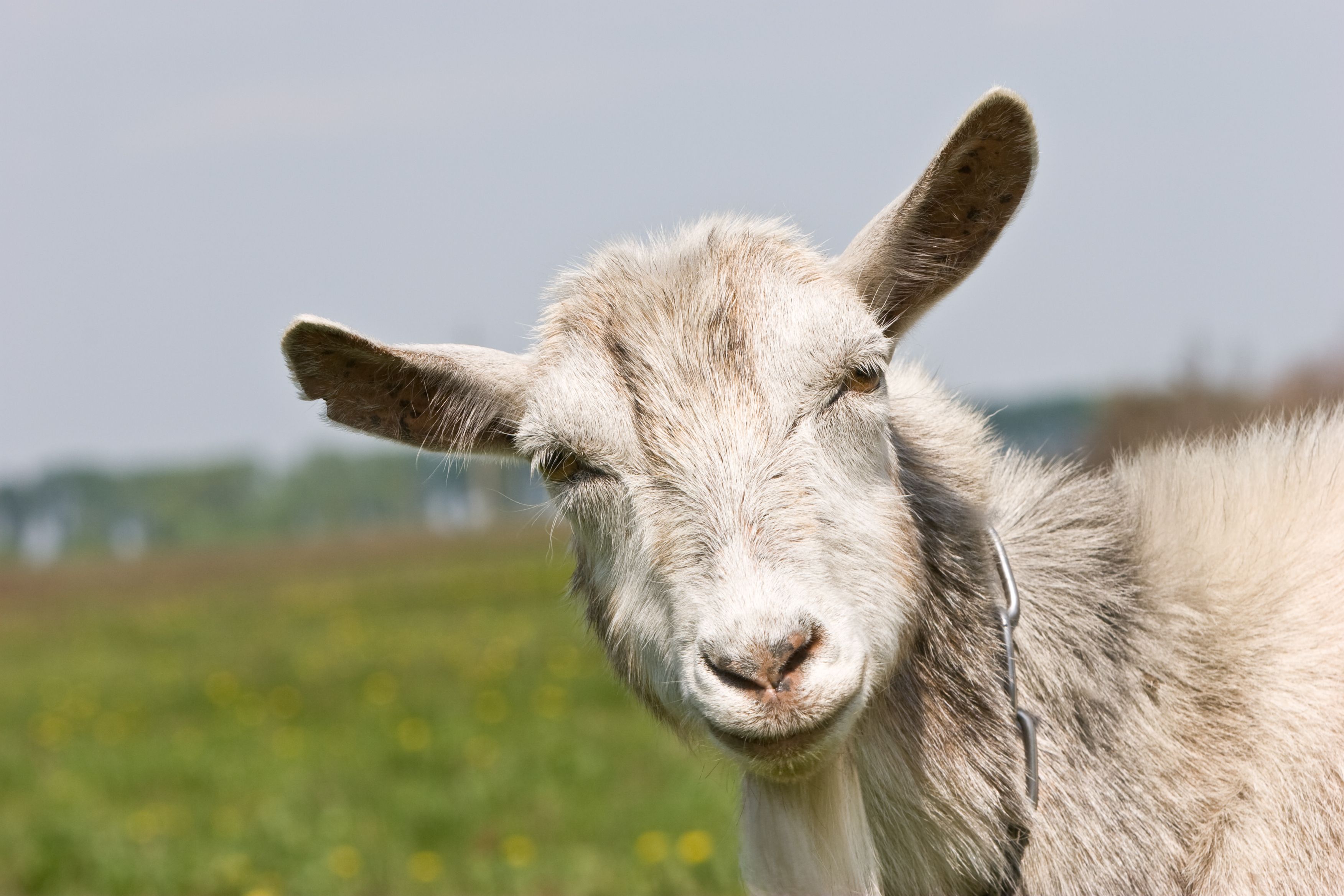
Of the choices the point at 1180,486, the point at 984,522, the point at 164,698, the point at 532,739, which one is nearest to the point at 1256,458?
the point at 1180,486

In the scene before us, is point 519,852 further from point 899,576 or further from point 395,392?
point 899,576

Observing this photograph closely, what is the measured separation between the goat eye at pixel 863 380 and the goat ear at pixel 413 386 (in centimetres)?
78

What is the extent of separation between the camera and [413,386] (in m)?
3.27

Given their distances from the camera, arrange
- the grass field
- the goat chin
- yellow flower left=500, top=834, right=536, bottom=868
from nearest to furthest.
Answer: the goat chin → yellow flower left=500, top=834, right=536, bottom=868 → the grass field

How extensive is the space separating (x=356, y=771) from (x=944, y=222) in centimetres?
600

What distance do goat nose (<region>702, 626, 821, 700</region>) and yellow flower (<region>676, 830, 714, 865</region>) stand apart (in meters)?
A: 2.93

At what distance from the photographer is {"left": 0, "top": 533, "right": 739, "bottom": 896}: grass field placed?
19.1ft

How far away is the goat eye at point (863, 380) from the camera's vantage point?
2881 mm

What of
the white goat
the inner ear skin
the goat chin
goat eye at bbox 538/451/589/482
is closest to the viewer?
the white goat

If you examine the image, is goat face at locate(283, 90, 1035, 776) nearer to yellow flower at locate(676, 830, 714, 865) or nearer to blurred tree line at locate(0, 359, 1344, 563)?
yellow flower at locate(676, 830, 714, 865)

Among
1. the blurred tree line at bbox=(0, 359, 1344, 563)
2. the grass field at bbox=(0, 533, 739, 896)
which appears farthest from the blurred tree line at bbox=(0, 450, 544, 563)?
the grass field at bbox=(0, 533, 739, 896)

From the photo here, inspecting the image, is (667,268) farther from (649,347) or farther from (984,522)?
(984,522)

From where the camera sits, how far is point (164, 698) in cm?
1210

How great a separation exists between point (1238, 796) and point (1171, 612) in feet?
1.41
